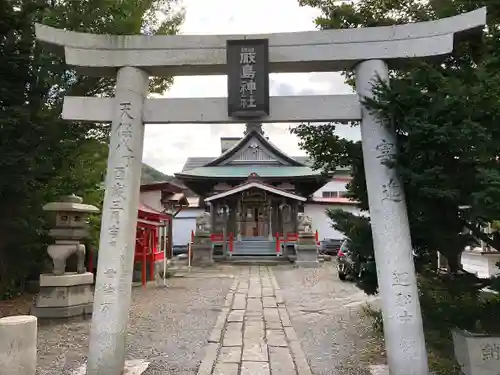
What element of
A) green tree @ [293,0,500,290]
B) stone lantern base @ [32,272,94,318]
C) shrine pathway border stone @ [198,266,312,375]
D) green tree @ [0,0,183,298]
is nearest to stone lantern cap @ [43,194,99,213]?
green tree @ [0,0,183,298]

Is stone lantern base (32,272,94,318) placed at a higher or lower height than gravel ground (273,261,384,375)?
higher

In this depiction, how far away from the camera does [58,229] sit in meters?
8.50

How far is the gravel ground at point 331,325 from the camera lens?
5.36 meters

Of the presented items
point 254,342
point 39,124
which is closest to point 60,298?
point 39,124

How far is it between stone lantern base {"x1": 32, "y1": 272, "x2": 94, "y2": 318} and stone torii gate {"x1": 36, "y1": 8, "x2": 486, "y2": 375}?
391 cm

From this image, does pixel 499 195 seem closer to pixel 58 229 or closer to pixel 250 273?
pixel 58 229

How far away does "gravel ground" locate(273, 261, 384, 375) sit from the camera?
211 inches

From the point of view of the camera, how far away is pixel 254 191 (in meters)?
22.3

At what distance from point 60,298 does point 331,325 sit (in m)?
5.33

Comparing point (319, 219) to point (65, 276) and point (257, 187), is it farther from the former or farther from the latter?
point (65, 276)

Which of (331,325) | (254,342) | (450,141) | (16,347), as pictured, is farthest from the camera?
(331,325)

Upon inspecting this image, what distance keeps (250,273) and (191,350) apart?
34.4 ft

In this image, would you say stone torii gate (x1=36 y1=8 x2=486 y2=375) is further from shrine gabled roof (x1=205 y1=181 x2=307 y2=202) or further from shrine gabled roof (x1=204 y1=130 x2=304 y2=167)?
shrine gabled roof (x1=204 y1=130 x2=304 y2=167)

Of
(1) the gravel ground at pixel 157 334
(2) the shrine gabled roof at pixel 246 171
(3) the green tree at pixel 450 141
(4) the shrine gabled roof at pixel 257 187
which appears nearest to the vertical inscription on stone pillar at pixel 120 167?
(1) the gravel ground at pixel 157 334
